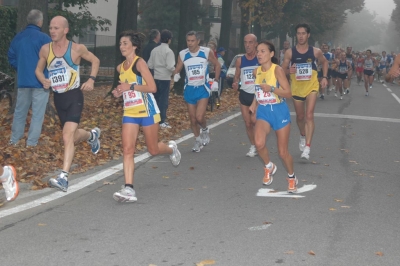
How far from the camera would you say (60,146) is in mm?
12203

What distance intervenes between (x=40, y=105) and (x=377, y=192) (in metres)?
4.89

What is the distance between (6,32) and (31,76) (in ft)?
35.5

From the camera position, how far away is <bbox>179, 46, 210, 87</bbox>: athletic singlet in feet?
40.2

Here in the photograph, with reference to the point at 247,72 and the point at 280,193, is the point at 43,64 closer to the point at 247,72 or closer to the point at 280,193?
the point at 280,193

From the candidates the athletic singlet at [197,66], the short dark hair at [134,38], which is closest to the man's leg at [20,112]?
the athletic singlet at [197,66]

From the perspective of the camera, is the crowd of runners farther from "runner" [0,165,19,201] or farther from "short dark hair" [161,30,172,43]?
"short dark hair" [161,30,172,43]

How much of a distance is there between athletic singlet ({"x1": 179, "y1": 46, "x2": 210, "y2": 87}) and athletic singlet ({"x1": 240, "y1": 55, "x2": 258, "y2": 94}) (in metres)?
0.60

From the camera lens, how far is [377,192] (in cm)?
927

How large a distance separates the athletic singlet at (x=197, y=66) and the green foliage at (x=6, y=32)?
33.7ft

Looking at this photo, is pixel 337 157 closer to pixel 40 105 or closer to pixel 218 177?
pixel 218 177

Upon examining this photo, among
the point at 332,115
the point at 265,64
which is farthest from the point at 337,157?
the point at 332,115

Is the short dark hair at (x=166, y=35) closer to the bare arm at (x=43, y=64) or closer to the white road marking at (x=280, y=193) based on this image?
the bare arm at (x=43, y=64)

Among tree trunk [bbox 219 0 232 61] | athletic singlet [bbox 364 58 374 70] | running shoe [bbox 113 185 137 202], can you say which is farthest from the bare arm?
tree trunk [bbox 219 0 232 61]

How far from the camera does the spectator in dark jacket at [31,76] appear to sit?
11539 mm
